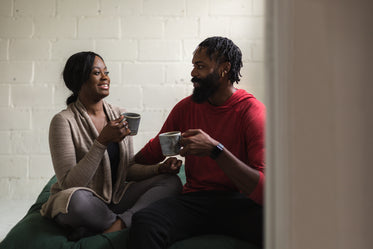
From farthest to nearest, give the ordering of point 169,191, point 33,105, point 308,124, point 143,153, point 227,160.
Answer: point 33,105
point 143,153
point 169,191
point 227,160
point 308,124

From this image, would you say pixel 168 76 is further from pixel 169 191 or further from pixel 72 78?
pixel 169 191

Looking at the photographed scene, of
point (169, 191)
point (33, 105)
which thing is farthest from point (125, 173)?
point (33, 105)

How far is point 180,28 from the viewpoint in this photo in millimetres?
2682

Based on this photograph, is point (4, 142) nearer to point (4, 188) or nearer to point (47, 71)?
point (4, 188)

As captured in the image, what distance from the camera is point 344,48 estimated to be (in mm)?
382

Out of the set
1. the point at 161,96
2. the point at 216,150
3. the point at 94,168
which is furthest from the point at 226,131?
the point at 161,96

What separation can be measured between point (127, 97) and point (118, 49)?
347mm

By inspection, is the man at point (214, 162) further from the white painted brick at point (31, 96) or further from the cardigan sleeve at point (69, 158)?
the white painted brick at point (31, 96)

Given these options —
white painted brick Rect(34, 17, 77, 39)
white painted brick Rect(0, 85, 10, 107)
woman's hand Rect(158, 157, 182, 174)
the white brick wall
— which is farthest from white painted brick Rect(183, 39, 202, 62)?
white painted brick Rect(0, 85, 10, 107)

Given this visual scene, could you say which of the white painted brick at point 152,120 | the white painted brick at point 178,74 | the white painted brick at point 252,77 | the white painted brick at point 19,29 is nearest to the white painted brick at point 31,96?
the white painted brick at point 19,29

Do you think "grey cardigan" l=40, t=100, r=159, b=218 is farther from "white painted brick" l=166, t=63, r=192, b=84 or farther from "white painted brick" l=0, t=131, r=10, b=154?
"white painted brick" l=0, t=131, r=10, b=154

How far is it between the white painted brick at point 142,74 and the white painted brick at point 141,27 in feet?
0.70

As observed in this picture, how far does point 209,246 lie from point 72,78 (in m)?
0.99

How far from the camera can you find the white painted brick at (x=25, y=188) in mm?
2730
